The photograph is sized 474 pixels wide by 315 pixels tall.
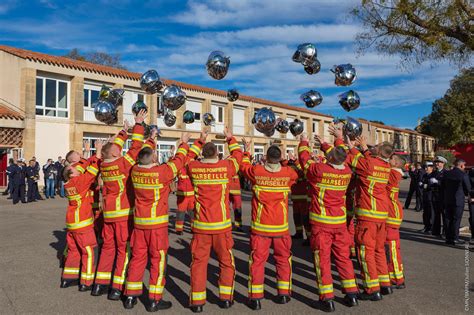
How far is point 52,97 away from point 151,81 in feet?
58.6

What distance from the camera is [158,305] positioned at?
4.44 metres

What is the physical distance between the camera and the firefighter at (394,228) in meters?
5.28

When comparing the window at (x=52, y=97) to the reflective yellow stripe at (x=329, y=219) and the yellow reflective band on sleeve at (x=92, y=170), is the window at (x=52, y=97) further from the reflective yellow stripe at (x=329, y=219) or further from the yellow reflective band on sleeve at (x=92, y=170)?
the reflective yellow stripe at (x=329, y=219)

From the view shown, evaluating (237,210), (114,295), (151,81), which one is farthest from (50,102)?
(114,295)

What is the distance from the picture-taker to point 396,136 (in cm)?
6700

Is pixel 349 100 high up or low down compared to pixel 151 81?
down

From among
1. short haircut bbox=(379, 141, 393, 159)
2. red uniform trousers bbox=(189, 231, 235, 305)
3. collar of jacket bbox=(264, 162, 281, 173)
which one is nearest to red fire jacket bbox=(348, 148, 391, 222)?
short haircut bbox=(379, 141, 393, 159)

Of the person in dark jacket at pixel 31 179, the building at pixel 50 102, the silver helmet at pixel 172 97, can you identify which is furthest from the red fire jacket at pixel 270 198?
the building at pixel 50 102

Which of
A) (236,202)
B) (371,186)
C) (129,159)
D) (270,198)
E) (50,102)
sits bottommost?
(236,202)

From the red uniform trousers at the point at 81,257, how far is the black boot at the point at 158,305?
120 cm

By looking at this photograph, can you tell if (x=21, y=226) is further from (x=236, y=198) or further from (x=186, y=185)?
(x=236, y=198)

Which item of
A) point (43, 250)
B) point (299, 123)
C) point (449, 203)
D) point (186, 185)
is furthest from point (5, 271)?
point (449, 203)

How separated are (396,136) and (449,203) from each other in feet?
208

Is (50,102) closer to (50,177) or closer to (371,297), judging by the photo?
(50,177)
